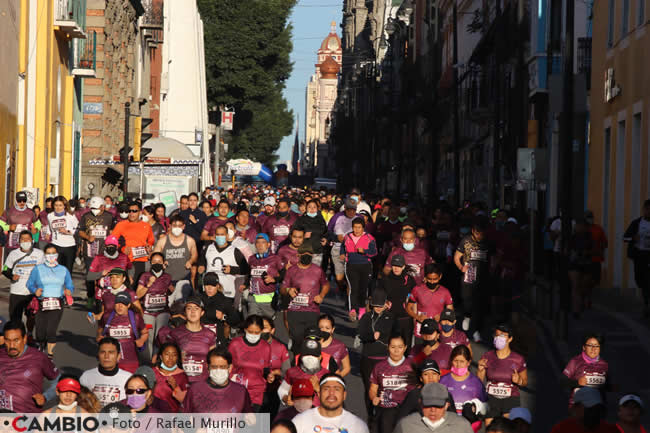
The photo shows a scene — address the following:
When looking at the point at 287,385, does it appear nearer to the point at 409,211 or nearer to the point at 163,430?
the point at 163,430

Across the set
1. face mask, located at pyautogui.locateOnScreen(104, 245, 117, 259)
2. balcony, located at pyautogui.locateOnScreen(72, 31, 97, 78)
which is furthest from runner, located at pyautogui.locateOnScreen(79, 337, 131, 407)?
balcony, located at pyautogui.locateOnScreen(72, 31, 97, 78)

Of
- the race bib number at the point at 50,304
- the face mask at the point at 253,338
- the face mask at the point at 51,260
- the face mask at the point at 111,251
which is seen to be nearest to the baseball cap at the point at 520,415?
the face mask at the point at 253,338

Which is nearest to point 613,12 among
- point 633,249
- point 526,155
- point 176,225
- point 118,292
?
point 526,155

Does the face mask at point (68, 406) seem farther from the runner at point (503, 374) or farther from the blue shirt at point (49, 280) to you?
the blue shirt at point (49, 280)

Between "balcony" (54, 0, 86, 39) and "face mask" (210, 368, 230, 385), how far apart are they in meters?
27.4

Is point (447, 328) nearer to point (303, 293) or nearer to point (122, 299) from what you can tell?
point (303, 293)

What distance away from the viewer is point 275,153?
304 ft

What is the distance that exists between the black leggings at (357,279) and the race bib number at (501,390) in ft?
28.7

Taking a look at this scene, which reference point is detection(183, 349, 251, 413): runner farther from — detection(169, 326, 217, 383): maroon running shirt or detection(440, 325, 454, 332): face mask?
detection(440, 325, 454, 332): face mask

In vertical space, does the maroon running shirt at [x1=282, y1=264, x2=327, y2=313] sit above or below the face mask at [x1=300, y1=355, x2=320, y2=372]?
above

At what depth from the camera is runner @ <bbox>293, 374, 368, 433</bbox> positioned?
25.6 feet

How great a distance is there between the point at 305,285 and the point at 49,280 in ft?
10.4

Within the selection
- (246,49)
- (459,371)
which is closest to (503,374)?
(459,371)

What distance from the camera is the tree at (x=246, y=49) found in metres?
78.4
